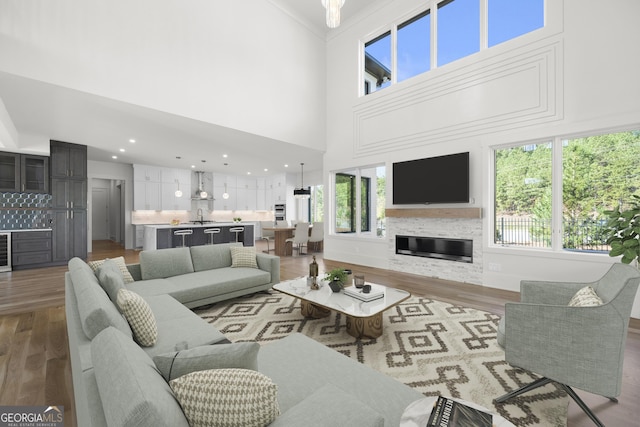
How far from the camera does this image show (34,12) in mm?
3322

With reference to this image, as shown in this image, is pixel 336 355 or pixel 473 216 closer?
pixel 336 355

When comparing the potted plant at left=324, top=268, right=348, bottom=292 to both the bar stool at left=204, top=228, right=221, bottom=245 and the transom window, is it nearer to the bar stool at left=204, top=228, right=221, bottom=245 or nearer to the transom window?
the transom window

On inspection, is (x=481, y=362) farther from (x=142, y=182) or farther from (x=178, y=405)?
(x=142, y=182)

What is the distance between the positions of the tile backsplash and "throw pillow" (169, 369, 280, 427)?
7628 millimetres

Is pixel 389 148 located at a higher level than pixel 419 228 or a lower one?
higher

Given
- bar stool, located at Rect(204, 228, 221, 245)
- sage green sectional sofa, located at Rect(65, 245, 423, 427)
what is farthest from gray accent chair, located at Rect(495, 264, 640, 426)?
bar stool, located at Rect(204, 228, 221, 245)

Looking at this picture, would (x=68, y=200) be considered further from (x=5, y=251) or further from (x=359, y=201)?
(x=359, y=201)

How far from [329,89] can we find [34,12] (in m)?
5.26

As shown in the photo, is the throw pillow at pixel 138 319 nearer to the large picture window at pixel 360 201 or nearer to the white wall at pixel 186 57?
the white wall at pixel 186 57

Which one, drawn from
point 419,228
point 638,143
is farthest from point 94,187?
point 638,143

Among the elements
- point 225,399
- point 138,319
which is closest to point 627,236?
point 225,399

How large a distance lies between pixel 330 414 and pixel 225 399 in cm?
36

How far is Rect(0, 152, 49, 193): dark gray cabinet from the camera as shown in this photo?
18.9ft

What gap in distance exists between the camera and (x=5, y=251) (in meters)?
5.57
